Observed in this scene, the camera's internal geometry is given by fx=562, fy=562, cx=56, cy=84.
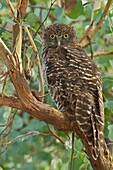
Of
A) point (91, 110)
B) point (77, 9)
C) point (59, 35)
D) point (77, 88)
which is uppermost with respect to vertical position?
Result: point (77, 9)

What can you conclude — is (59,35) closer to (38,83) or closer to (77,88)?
(38,83)

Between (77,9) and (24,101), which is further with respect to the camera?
(77,9)

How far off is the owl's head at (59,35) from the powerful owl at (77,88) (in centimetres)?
18

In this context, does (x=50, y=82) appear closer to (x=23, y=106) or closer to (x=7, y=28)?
(x=7, y=28)

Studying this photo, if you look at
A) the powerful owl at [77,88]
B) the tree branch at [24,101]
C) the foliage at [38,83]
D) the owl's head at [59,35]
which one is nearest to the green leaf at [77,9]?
the foliage at [38,83]

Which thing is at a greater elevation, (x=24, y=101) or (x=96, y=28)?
(x=96, y=28)

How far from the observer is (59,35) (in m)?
3.81

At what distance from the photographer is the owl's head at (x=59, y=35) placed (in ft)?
12.4

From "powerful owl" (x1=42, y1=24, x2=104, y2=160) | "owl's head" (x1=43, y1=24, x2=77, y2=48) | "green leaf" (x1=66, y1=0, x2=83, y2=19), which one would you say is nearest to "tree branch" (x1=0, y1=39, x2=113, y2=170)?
"powerful owl" (x1=42, y1=24, x2=104, y2=160)

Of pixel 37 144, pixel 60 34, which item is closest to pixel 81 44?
pixel 60 34

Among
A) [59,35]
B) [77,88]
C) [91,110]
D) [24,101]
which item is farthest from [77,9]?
[59,35]

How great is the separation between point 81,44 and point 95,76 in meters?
0.73

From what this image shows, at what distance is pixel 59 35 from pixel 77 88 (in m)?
0.90

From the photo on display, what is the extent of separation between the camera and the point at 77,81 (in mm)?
3037
